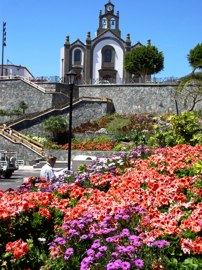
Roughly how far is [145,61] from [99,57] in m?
13.0

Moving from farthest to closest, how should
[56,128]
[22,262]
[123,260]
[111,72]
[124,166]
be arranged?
1. [111,72]
2. [56,128]
3. [124,166]
4. [22,262]
5. [123,260]

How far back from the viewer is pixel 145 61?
63.3 metres

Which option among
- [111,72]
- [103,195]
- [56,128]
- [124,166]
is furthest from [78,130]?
[103,195]

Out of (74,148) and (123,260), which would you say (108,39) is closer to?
(74,148)

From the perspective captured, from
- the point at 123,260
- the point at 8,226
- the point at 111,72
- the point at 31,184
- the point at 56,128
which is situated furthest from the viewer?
the point at 111,72

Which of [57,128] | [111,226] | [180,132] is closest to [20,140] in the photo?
[57,128]

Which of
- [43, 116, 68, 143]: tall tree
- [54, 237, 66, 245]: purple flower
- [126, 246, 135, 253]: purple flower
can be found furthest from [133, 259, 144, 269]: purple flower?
[43, 116, 68, 143]: tall tree

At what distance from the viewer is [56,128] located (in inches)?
1809

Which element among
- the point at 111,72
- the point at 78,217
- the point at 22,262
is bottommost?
the point at 22,262

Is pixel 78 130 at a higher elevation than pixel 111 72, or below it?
below

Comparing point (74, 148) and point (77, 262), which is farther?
point (74, 148)

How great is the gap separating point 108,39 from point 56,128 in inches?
1269

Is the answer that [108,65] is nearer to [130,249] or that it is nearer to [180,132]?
[180,132]

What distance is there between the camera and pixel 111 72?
74.1 metres
